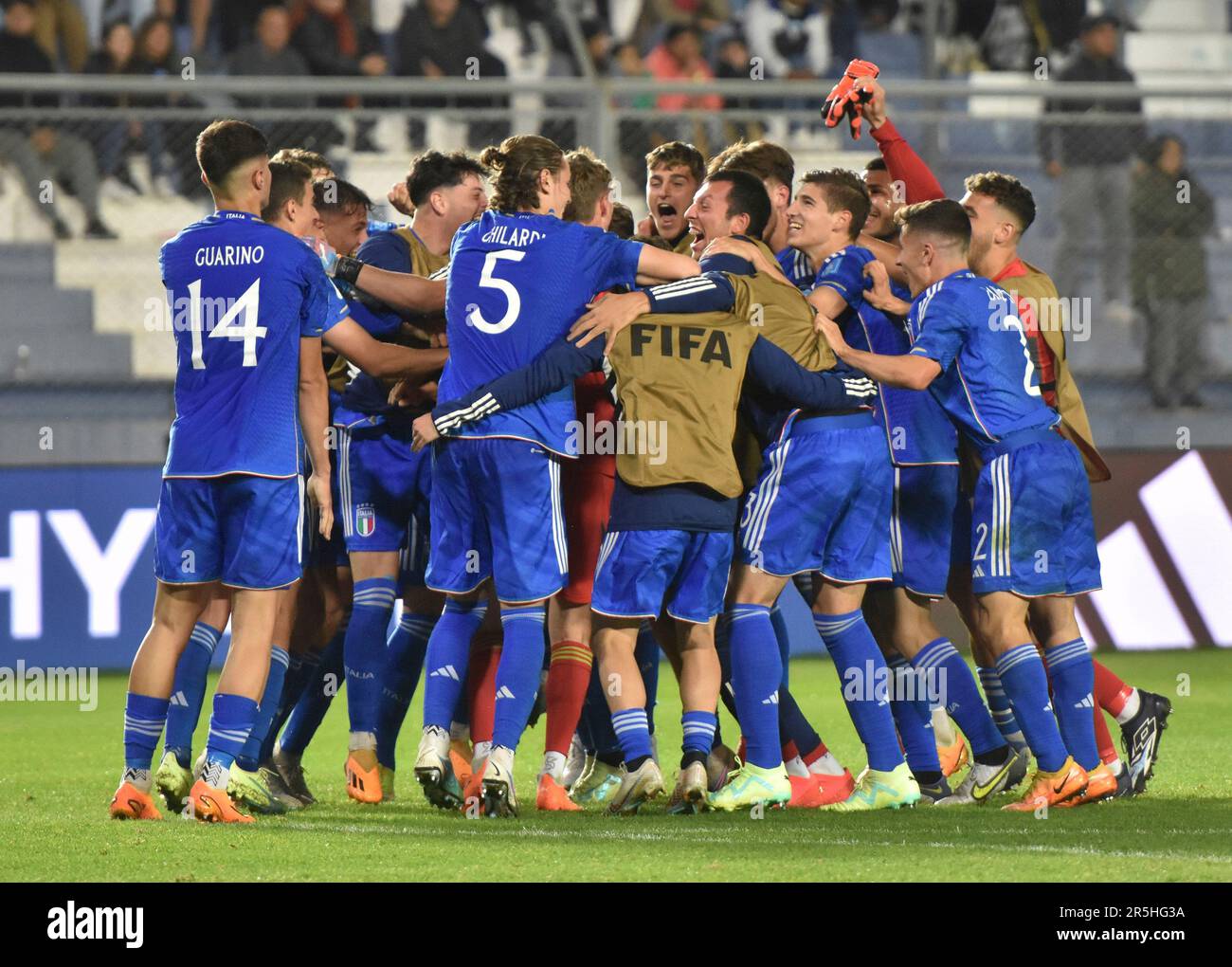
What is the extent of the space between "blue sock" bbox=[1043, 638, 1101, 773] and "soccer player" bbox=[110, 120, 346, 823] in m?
2.58

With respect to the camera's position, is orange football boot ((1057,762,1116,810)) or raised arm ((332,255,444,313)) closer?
orange football boot ((1057,762,1116,810))

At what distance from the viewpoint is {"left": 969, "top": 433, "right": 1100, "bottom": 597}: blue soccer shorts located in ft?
21.4

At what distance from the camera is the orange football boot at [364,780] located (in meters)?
6.72

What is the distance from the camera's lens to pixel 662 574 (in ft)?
20.7

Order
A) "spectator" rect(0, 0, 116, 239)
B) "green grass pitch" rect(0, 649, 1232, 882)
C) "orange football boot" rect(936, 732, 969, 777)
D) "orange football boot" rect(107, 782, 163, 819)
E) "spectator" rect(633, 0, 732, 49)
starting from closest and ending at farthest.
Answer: "green grass pitch" rect(0, 649, 1232, 882) < "orange football boot" rect(107, 782, 163, 819) < "orange football boot" rect(936, 732, 969, 777) < "spectator" rect(0, 0, 116, 239) < "spectator" rect(633, 0, 732, 49)

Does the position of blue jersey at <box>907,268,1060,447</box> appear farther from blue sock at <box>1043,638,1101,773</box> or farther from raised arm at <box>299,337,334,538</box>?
raised arm at <box>299,337,334,538</box>

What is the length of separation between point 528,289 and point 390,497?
1.09 metres

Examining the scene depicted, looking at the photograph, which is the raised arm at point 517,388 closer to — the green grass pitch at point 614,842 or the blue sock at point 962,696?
the green grass pitch at point 614,842

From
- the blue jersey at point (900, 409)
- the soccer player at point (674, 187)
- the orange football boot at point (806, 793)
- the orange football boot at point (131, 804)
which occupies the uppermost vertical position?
the soccer player at point (674, 187)

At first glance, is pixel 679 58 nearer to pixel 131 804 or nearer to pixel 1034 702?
pixel 1034 702

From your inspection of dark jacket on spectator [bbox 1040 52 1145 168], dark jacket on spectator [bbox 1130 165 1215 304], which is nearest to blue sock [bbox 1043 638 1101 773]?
dark jacket on spectator [bbox 1130 165 1215 304]

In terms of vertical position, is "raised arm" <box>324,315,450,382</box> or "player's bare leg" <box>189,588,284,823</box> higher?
"raised arm" <box>324,315,450,382</box>

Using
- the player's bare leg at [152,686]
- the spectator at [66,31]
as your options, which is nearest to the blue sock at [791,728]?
the player's bare leg at [152,686]

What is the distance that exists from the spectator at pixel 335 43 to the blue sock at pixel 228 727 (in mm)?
7685
